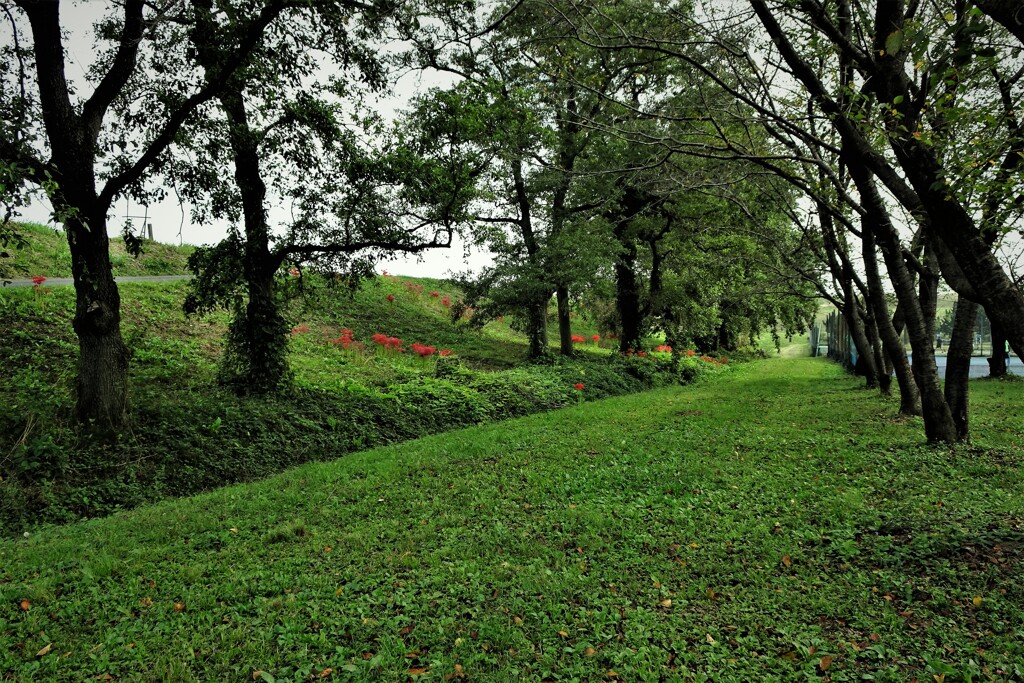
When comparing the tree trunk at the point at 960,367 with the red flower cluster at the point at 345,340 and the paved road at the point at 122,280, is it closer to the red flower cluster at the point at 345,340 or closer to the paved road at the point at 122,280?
the red flower cluster at the point at 345,340

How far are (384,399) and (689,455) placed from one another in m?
6.36

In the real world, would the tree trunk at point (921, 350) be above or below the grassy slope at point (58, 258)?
below

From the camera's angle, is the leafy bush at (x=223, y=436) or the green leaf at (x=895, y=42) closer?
the green leaf at (x=895, y=42)

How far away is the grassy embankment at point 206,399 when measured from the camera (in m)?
7.12

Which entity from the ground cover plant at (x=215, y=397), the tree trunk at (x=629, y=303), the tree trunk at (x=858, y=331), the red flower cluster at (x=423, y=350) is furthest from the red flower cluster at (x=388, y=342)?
the tree trunk at (x=858, y=331)

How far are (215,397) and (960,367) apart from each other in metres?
12.5

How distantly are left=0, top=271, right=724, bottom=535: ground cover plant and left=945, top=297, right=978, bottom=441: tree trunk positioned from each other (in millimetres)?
8292

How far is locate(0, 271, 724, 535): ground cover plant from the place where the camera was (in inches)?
281

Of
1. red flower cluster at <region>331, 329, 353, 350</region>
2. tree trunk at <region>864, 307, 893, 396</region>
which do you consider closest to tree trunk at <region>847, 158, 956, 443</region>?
tree trunk at <region>864, 307, 893, 396</region>

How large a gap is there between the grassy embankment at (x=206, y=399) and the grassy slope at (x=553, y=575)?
110cm

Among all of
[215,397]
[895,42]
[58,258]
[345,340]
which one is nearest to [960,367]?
[895,42]

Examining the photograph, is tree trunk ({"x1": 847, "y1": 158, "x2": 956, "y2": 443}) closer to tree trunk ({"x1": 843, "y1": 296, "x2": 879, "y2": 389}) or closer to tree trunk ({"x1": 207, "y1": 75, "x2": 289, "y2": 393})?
tree trunk ({"x1": 843, "y1": 296, "x2": 879, "y2": 389})

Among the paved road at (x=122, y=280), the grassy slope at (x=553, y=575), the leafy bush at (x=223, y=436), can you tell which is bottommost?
the grassy slope at (x=553, y=575)

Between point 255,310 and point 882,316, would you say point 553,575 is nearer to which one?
point 255,310
